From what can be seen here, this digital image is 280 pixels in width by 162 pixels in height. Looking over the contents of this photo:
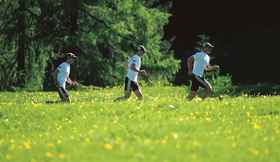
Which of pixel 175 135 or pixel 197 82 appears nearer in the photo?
pixel 175 135

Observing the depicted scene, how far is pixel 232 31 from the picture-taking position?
57031 millimetres

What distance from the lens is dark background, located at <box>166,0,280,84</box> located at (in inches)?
2114

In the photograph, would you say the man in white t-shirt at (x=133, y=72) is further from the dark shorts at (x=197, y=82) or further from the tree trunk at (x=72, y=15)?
the tree trunk at (x=72, y=15)

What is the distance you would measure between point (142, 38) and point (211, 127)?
1126 inches

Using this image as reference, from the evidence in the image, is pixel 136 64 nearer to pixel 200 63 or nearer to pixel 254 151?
pixel 200 63

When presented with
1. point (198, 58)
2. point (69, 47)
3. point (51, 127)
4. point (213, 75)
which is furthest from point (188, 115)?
point (69, 47)

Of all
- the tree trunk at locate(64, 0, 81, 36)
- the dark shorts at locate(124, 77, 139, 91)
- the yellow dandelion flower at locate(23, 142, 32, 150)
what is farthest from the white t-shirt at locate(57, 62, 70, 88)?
the tree trunk at locate(64, 0, 81, 36)

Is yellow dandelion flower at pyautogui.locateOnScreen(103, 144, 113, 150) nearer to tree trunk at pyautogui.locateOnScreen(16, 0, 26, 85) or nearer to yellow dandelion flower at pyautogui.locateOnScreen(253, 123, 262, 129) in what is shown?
yellow dandelion flower at pyautogui.locateOnScreen(253, 123, 262, 129)

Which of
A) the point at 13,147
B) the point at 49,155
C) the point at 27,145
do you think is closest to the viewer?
the point at 49,155

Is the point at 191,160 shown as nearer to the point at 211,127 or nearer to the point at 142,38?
the point at 211,127

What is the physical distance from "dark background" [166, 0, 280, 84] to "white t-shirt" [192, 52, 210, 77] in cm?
2904

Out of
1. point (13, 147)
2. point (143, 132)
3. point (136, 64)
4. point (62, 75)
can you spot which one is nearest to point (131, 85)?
point (136, 64)

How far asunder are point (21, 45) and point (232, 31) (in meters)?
19.6

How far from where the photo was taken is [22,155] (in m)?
14.0
